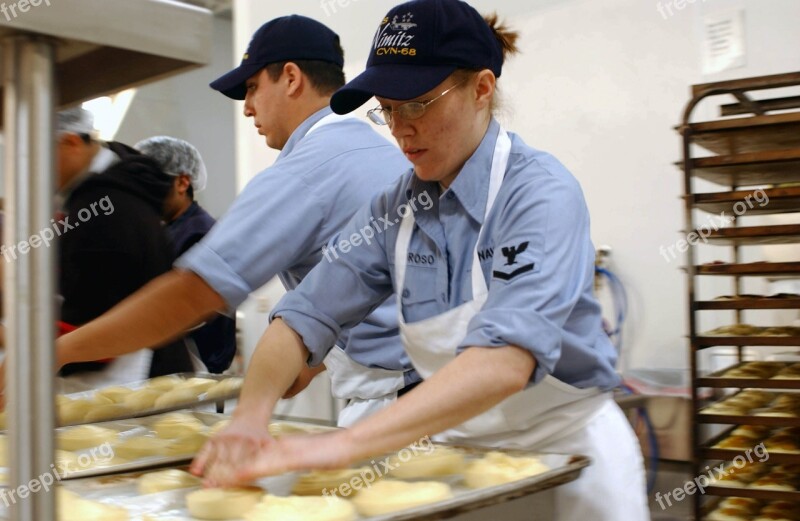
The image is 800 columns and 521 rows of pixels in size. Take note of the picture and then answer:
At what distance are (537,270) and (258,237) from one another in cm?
65

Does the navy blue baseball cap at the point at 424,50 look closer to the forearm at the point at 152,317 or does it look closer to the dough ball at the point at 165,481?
the forearm at the point at 152,317

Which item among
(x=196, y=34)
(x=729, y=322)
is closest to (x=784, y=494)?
(x=729, y=322)

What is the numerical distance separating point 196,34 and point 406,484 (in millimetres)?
620

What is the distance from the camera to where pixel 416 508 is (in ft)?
2.83

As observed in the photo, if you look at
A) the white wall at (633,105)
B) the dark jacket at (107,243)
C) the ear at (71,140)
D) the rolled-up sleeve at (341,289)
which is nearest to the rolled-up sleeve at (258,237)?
the rolled-up sleeve at (341,289)

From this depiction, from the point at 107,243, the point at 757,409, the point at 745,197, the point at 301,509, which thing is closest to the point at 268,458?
the point at 301,509

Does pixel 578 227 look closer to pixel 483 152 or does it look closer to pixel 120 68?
pixel 483 152

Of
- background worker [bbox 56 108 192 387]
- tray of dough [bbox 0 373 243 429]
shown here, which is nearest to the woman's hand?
tray of dough [bbox 0 373 243 429]

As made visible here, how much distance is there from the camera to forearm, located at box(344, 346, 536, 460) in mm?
1003

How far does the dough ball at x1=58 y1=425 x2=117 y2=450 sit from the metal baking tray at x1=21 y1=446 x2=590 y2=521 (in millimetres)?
300

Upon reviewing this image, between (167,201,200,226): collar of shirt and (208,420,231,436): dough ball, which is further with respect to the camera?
(167,201,200,226): collar of shirt

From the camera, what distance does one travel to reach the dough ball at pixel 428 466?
44.9 inches

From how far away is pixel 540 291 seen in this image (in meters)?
1.10

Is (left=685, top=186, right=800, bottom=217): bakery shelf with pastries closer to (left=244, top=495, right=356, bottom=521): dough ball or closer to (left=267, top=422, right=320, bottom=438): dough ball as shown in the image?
(left=267, top=422, right=320, bottom=438): dough ball
